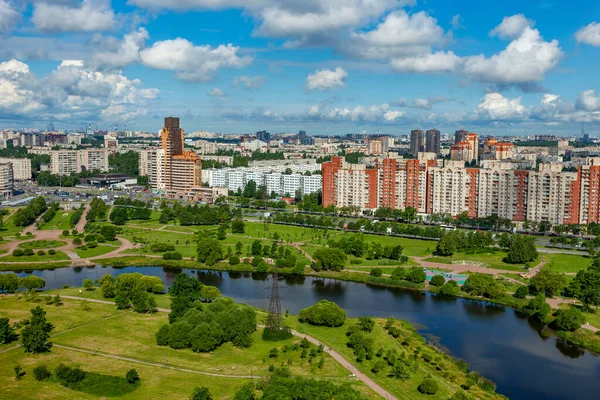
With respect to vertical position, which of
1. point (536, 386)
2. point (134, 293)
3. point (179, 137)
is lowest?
point (536, 386)

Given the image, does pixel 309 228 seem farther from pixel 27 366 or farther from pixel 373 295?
pixel 27 366

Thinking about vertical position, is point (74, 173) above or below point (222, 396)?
above

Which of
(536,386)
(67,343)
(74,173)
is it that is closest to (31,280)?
(67,343)

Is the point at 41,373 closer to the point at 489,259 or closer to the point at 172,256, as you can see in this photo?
the point at 172,256

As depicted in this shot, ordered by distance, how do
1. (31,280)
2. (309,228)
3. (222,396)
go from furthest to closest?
(309,228), (31,280), (222,396)

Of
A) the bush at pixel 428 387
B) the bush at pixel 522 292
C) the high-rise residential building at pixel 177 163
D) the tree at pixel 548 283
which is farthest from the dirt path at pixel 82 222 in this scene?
the bush at pixel 428 387

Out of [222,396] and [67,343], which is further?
[67,343]

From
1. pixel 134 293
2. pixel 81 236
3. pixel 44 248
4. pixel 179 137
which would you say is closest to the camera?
pixel 134 293
